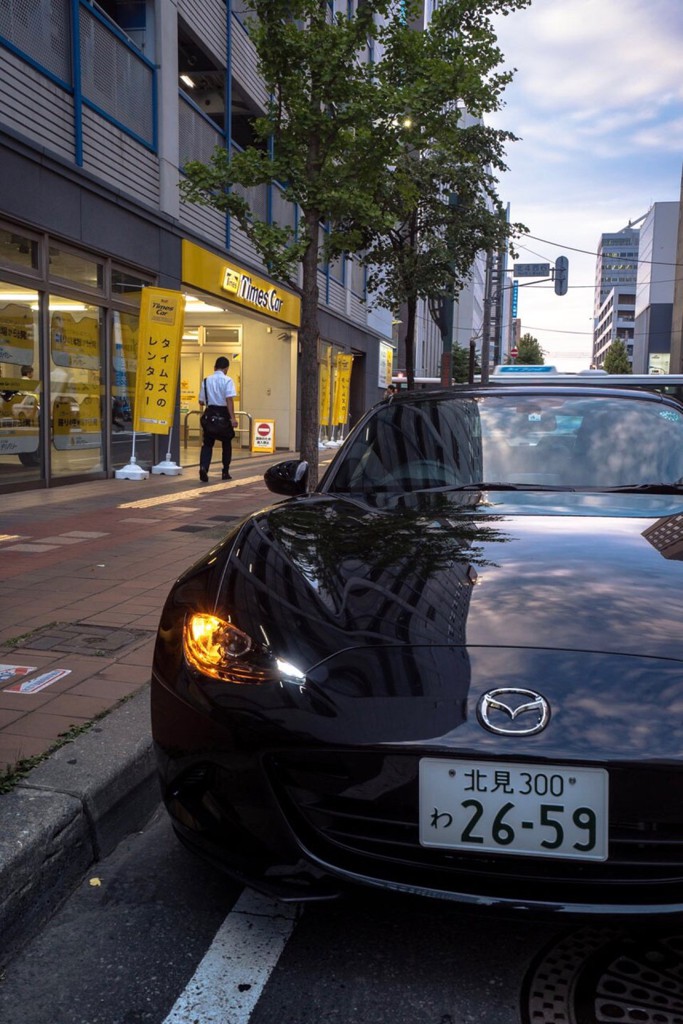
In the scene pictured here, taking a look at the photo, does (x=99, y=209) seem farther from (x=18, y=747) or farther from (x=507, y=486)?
(x=18, y=747)

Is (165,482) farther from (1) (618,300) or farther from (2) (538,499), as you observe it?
(1) (618,300)

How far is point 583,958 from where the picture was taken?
192 cm

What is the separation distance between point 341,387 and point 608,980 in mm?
22488

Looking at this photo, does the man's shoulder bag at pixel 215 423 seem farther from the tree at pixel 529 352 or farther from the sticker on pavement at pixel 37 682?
the tree at pixel 529 352

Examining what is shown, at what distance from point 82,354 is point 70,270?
110cm

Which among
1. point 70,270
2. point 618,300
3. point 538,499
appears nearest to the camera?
point 538,499

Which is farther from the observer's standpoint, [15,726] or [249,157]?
[249,157]

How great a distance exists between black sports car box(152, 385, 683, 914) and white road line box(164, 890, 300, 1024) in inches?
8.6

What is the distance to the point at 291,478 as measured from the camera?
3557 millimetres

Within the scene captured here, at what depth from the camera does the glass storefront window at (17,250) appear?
9.62 m

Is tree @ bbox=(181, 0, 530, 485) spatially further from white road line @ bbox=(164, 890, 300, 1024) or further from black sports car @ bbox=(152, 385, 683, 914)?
white road line @ bbox=(164, 890, 300, 1024)

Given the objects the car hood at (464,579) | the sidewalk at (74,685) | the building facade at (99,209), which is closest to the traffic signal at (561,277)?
the building facade at (99,209)

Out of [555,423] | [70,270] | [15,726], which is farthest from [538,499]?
[70,270]

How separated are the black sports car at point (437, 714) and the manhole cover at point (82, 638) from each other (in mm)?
1730
